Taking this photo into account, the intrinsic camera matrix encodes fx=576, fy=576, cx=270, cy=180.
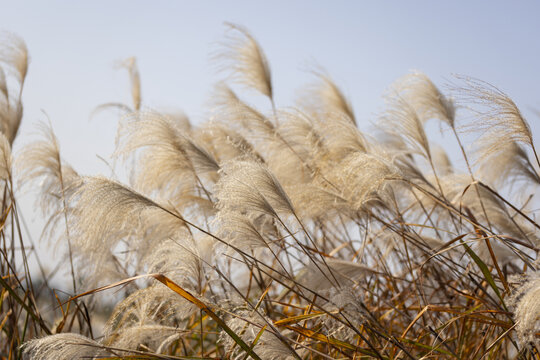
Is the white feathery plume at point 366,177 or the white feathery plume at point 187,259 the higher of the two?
the white feathery plume at point 366,177

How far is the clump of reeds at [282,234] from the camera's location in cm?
203

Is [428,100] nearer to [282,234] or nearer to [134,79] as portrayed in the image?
[282,234]

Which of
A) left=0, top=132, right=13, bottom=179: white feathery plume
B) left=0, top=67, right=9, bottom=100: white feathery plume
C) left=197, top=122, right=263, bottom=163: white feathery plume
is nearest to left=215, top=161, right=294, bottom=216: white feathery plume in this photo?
left=197, top=122, right=263, bottom=163: white feathery plume

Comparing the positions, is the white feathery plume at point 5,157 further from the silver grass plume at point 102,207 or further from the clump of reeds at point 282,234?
the silver grass plume at point 102,207

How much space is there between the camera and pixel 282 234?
8.95ft

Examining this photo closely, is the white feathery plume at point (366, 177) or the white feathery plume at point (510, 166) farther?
the white feathery plume at point (510, 166)

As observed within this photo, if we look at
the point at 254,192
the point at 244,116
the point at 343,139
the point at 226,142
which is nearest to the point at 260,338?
the point at 254,192

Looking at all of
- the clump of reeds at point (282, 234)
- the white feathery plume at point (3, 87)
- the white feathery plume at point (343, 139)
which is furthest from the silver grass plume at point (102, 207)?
the white feathery plume at point (3, 87)

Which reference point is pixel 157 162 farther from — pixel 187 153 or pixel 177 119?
pixel 177 119

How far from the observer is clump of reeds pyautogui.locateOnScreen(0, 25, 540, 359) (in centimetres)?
203

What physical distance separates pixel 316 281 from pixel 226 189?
525mm

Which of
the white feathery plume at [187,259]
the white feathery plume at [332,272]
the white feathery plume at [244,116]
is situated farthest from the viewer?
the white feathery plume at [244,116]

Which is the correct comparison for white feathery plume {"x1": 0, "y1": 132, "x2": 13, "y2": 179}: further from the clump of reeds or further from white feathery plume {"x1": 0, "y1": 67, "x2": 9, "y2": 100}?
white feathery plume {"x1": 0, "y1": 67, "x2": 9, "y2": 100}

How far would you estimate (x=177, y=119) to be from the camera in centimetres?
473
